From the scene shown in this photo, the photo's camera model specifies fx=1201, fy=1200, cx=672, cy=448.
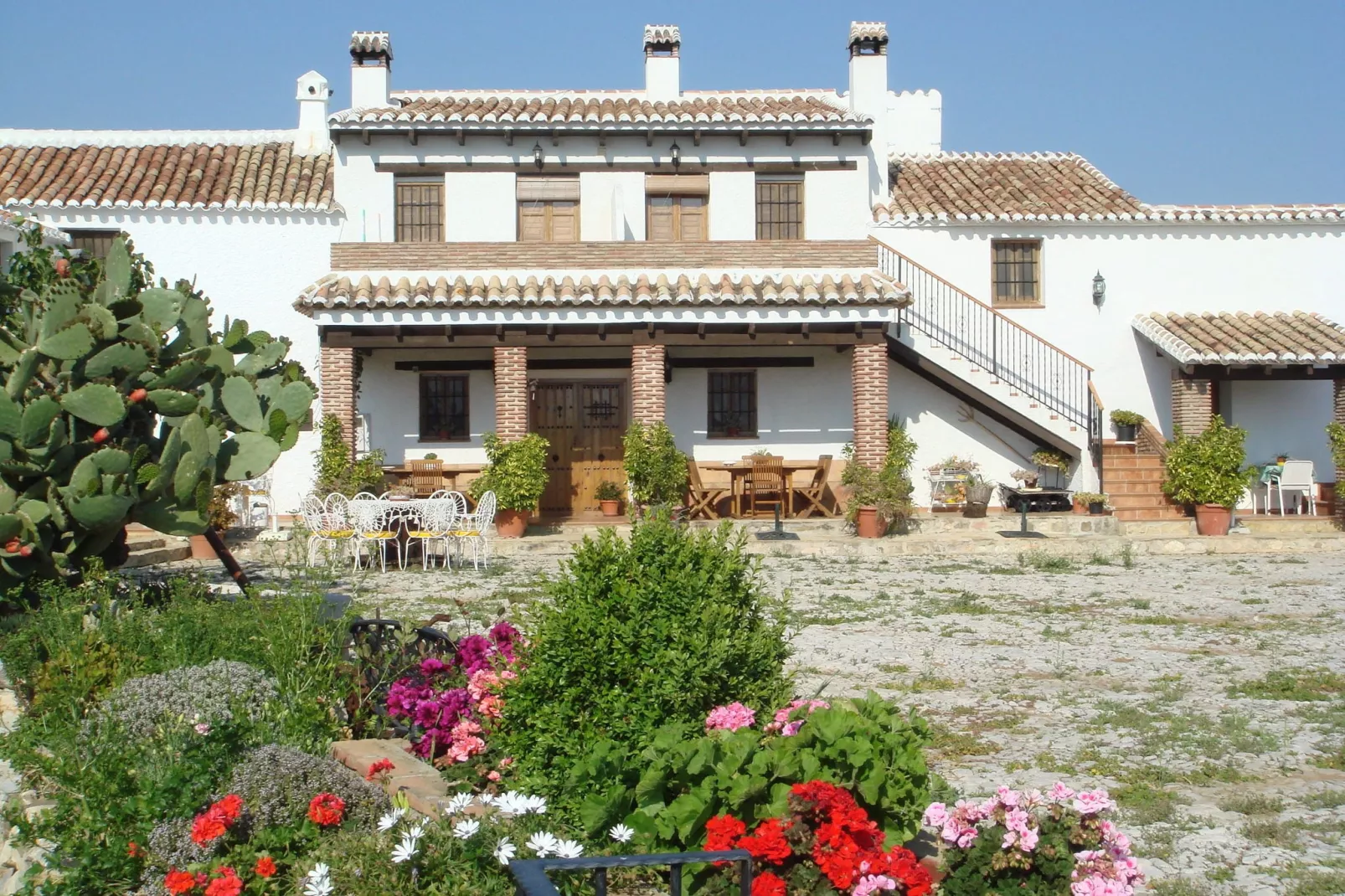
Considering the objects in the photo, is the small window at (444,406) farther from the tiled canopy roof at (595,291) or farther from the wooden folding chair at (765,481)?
the wooden folding chair at (765,481)

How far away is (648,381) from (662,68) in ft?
22.1

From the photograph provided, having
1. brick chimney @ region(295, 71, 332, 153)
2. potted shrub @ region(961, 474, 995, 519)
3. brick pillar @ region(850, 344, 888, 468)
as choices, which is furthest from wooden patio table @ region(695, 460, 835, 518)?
brick chimney @ region(295, 71, 332, 153)

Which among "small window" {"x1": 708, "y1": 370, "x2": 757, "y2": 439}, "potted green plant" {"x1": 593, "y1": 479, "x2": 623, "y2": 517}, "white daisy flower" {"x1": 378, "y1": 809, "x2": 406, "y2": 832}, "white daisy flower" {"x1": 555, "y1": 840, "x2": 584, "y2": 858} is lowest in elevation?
"white daisy flower" {"x1": 555, "y1": 840, "x2": 584, "y2": 858}

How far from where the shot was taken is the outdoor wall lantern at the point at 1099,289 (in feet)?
69.2

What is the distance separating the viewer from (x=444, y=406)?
2078 cm

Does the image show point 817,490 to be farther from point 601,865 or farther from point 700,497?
point 601,865

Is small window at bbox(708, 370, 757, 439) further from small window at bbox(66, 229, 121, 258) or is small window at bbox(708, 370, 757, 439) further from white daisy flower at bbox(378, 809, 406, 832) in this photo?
white daisy flower at bbox(378, 809, 406, 832)

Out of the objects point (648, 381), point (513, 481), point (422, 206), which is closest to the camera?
point (513, 481)

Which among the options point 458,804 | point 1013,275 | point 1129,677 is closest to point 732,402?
point 1013,275

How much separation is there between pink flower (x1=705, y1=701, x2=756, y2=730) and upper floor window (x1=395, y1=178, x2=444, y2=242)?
16891 millimetres

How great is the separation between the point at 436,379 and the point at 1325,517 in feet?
48.9

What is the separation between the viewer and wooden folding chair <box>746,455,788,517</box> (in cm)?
1909

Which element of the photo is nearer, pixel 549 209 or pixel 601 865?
pixel 601 865

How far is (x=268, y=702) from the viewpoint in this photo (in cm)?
544
